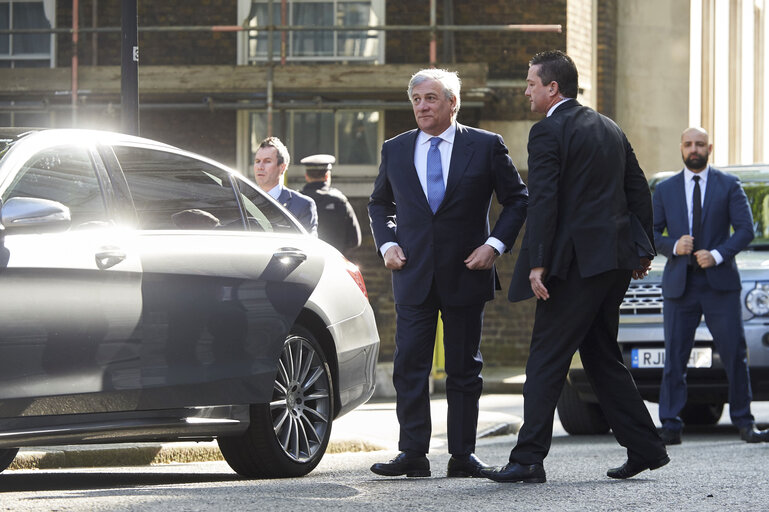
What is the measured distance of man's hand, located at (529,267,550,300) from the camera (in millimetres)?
7125

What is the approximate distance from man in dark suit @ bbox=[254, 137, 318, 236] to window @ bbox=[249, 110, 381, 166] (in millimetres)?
8612

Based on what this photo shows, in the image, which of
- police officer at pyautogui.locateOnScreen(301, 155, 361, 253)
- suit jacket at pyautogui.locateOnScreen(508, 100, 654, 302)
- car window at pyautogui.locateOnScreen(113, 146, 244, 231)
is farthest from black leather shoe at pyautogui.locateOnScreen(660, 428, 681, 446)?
car window at pyautogui.locateOnScreen(113, 146, 244, 231)

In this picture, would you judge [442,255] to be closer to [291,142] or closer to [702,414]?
[702,414]

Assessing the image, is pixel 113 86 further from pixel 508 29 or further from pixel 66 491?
pixel 66 491

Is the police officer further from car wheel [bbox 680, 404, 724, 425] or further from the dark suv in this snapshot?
car wheel [bbox 680, 404, 724, 425]

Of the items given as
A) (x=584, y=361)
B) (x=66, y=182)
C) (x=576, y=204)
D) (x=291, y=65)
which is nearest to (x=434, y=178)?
(x=576, y=204)

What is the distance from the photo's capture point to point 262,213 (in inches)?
320

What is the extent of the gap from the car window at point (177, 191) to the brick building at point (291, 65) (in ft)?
35.5

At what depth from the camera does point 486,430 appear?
1211cm

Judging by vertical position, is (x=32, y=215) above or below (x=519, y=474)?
above

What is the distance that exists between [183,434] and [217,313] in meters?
0.57

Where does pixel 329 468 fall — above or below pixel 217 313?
below

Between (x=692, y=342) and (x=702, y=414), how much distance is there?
6.76 ft

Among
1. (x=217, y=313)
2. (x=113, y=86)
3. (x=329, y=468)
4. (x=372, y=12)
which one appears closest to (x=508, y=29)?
(x=372, y=12)
